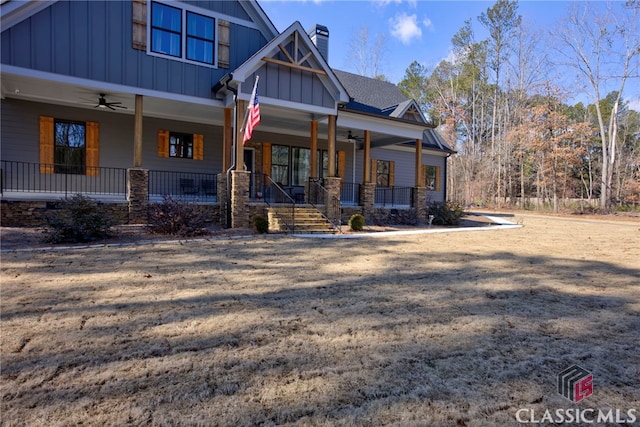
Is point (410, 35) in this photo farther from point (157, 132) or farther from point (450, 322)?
point (450, 322)

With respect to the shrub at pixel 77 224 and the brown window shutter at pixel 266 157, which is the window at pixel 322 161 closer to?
the brown window shutter at pixel 266 157

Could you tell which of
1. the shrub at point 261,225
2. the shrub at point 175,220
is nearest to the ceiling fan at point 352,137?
the shrub at point 261,225

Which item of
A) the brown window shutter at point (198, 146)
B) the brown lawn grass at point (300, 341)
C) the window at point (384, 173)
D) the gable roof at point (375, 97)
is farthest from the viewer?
the window at point (384, 173)

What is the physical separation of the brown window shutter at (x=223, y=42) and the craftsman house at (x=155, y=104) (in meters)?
0.03

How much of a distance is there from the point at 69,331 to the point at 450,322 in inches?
131

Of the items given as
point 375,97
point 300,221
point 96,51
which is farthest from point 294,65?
point 375,97

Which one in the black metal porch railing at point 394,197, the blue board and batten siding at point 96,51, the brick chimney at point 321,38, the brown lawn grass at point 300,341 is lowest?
the brown lawn grass at point 300,341

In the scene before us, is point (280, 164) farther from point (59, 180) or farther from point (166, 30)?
point (59, 180)

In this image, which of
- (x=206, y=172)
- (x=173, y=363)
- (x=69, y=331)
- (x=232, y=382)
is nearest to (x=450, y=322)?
(x=232, y=382)

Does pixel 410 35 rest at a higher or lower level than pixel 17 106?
higher

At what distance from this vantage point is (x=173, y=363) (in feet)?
8.48

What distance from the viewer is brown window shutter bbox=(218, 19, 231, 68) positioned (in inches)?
468

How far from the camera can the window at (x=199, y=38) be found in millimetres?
11484

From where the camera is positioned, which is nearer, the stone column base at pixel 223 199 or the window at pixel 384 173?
the stone column base at pixel 223 199
